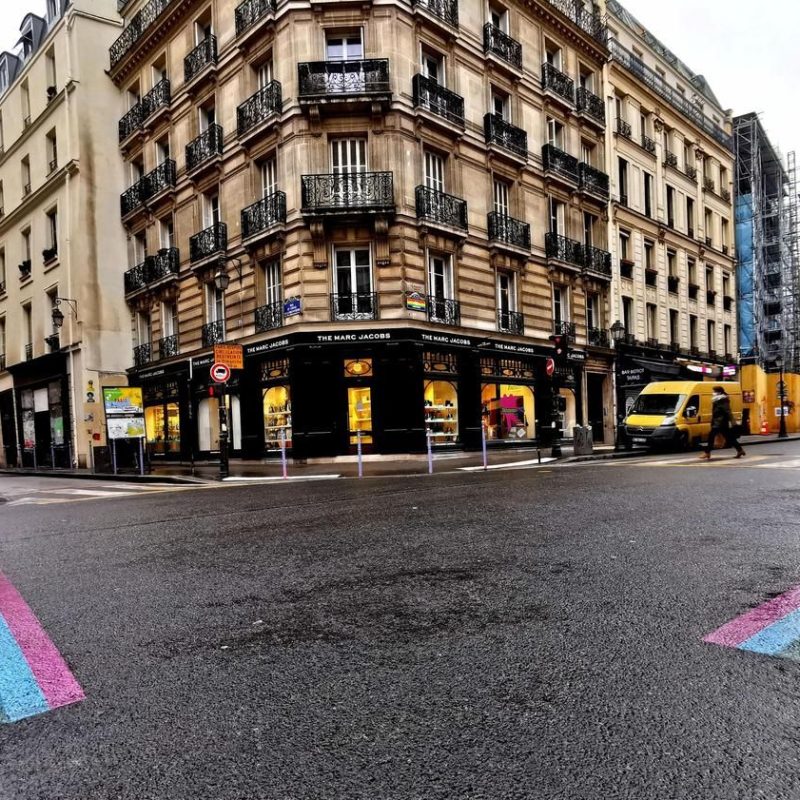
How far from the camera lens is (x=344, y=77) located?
59.3 ft

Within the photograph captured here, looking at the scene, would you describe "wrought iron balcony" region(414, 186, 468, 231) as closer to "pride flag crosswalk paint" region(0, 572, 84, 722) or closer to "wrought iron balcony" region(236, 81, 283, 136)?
"wrought iron balcony" region(236, 81, 283, 136)

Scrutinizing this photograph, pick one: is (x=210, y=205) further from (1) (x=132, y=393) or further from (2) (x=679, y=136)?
(2) (x=679, y=136)

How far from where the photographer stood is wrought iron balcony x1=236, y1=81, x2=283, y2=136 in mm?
18562

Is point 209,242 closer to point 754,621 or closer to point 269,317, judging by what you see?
point 269,317

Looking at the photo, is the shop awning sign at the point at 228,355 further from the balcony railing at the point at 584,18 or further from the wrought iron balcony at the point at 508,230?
the balcony railing at the point at 584,18

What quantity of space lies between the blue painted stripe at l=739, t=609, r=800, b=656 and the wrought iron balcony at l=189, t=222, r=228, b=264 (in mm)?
20461

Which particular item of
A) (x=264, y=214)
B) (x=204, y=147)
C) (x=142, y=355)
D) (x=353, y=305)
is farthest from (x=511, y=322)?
(x=142, y=355)

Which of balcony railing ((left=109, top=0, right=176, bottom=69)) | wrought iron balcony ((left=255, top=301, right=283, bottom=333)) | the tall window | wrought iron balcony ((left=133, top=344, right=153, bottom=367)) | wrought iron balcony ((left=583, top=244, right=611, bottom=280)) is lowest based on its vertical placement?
wrought iron balcony ((left=133, top=344, right=153, bottom=367))

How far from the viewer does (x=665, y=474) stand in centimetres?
1059

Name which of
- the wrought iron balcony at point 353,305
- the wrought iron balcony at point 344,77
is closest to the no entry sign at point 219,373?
the wrought iron balcony at point 353,305

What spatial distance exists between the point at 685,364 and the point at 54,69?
3343 centimetres

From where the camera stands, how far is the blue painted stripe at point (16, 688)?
2277 mm

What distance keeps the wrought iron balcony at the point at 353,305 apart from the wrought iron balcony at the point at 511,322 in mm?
5238

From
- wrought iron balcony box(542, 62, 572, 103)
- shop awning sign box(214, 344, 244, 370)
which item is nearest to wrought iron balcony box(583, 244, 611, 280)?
wrought iron balcony box(542, 62, 572, 103)
